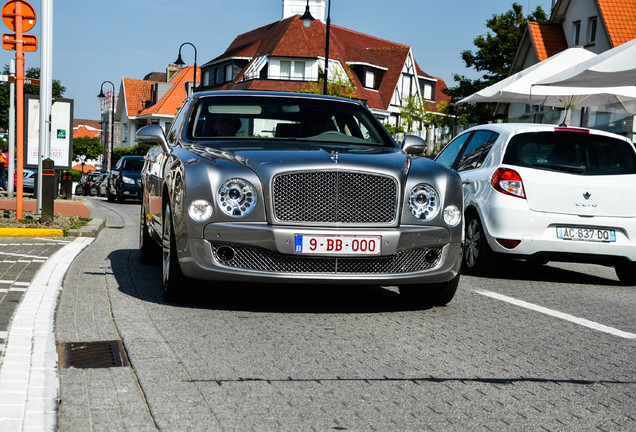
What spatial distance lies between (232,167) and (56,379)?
226cm

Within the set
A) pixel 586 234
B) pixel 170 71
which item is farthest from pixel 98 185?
pixel 170 71

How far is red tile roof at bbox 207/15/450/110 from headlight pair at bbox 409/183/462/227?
176ft

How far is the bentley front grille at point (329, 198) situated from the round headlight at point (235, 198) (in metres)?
0.19

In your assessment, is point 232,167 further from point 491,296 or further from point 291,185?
point 491,296

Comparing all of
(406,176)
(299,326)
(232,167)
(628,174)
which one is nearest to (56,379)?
(299,326)

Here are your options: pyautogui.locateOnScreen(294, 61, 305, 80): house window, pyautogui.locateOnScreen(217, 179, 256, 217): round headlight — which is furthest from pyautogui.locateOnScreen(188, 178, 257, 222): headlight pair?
pyautogui.locateOnScreen(294, 61, 305, 80): house window

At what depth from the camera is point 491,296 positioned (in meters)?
7.49

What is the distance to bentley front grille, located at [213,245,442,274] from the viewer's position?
5953 mm

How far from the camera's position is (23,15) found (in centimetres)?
1384

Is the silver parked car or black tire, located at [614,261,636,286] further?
black tire, located at [614,261,636,286]

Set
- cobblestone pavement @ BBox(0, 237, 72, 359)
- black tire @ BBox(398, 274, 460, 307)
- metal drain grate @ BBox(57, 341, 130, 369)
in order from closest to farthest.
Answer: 1. metal drain grate @ BBox(57, 341, 130, 369)
2. cobblestone pavement @ BBox(0, 237, 72, 359)
3. black tire @ BBox(398, 274, 460, 307)

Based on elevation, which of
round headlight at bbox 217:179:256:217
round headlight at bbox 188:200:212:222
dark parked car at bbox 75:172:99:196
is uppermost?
round headlight at bbox 217:179:256:217

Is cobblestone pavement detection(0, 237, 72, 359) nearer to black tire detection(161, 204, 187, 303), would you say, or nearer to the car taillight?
black tire detection(161, 204, 187, 303)

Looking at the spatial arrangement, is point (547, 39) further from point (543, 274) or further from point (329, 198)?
point (329, 198)
